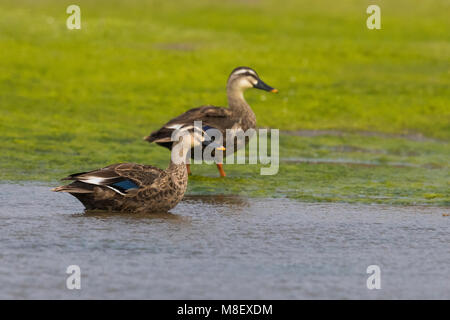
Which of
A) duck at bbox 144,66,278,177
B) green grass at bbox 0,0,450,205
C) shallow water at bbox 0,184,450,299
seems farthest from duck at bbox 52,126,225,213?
duck at bbox 144,66,278,177

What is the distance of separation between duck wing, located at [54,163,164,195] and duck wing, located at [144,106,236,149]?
238 centimetres

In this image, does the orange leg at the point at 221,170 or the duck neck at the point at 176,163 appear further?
the orange leg at the point at 221,170

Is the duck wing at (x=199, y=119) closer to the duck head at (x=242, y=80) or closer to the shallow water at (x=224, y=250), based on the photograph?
the duck head at (x=242, y=80)

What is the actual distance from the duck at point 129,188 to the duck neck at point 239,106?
3.48 m

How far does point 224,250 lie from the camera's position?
24.5 ft

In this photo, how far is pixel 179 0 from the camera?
1754 inches

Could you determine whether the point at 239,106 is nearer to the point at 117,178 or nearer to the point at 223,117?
the point at 223,117

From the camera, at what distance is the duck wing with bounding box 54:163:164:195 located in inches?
351

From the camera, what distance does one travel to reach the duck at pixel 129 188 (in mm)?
8945

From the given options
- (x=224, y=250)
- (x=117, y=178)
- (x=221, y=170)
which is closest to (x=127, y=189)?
(x=117, y=178)

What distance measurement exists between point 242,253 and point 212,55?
19.0m

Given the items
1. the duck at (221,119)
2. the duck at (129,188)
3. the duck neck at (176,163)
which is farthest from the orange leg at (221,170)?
the duck at (129,188)

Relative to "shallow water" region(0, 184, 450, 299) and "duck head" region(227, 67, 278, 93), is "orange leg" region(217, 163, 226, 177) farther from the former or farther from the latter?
"shallow water" region(0, 184, 450, 299)
